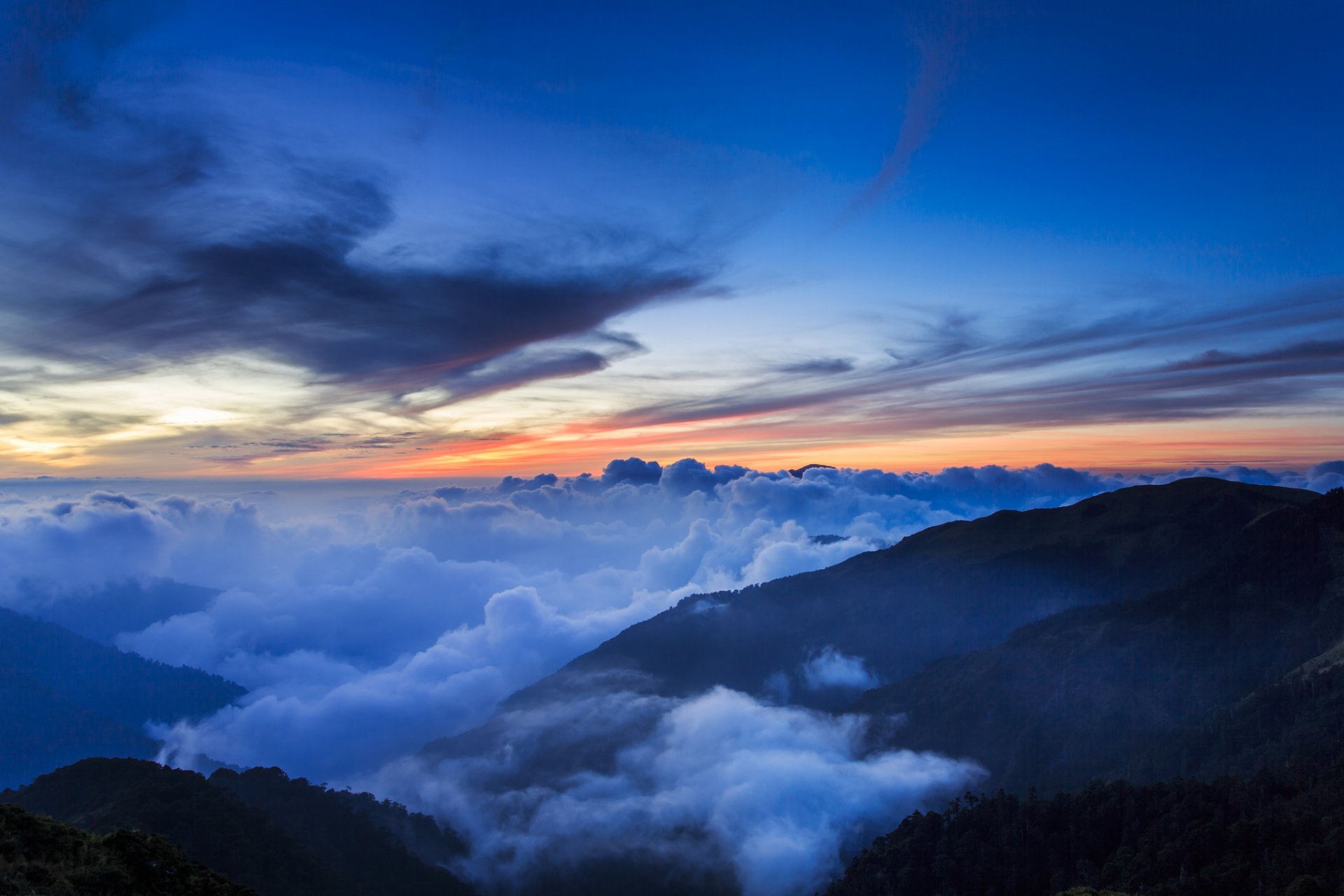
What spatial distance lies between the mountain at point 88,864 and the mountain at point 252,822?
300ft

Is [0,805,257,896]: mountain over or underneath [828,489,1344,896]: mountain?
over

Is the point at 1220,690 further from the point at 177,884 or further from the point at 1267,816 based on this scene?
the point at 177,884

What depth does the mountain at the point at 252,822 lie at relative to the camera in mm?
124875

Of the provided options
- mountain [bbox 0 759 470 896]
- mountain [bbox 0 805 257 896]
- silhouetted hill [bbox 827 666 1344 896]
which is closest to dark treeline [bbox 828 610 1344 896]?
silhouetted hill [bbox 827 666 1344 896]

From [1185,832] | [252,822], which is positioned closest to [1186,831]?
[1185,832]

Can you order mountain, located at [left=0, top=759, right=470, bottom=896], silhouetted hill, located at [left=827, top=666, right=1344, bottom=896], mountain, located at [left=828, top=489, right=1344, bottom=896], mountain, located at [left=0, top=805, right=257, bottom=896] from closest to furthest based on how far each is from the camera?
mountain, located at [left=0, top=805, right=257, bottom=896] < silhouetted hill, located at [left=827, top=666, right=1344, bottom=896] < mountain, located at [left=828, top=489, right=1344, bottom=896] < mountain, located at [left=0, top=759, right=470, bottom=896]

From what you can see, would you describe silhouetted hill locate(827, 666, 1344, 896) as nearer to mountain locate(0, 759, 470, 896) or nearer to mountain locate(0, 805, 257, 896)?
mountain locate(0, 759, 470, 896)

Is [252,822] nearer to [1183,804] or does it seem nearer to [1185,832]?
[1185,832]

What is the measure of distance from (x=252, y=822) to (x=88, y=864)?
126201mm

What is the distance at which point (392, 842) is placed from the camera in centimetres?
16900

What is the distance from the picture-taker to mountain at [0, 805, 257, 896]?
3319cm

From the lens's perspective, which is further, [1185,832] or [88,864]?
[1185,832]

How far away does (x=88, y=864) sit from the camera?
36.2 metres

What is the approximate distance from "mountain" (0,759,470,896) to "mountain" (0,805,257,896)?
300 ft
